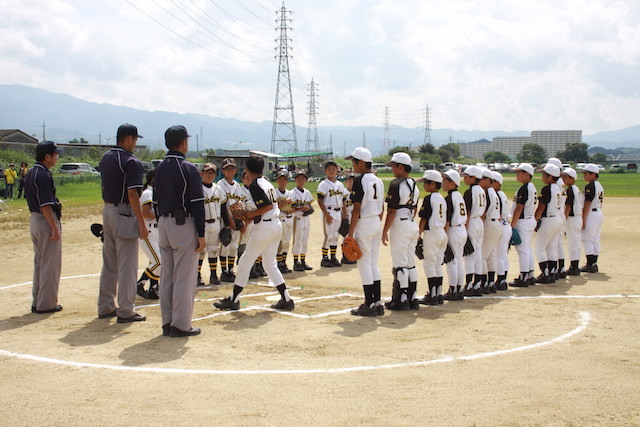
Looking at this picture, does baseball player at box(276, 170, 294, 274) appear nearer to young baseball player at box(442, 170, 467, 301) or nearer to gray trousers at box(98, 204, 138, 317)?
young baseball player at box(442, 170, 467, 301)

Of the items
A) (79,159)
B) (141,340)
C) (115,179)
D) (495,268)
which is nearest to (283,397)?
(141,340)

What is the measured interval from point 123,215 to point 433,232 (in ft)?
15.7

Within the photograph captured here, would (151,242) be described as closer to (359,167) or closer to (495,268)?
(359,167)

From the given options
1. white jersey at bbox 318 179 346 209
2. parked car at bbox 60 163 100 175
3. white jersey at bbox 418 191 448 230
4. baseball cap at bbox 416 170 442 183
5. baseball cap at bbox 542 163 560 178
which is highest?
parked car at bbox 60 163 100 175

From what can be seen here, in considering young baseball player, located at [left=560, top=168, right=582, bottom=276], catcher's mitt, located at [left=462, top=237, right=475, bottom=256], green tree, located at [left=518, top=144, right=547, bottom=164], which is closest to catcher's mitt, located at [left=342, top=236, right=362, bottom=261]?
catcher's mitt, located at [left=462, top=237, right=475, bottom=256]

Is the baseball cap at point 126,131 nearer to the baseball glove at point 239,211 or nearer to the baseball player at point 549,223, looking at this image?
the baseball glove at point 239,211

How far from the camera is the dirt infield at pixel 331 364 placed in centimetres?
471

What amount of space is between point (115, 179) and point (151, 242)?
2.39m

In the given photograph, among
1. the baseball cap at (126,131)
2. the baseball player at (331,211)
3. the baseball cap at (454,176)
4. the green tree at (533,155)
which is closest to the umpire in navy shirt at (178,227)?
the baseball cap at (126,131)

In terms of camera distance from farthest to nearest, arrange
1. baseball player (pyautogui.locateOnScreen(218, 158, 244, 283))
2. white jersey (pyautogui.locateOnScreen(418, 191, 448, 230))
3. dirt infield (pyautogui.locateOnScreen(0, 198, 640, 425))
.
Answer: baseball player (pyautogui.locateOnScreen(218, 158, 244, 283))
white jersey (pyautogui.locateOnScreen(418, 191, 448, 230))
dirt infield (pyautogui.locateOnScreen(0, 198, 640, 425))

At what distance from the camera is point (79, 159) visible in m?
56.0

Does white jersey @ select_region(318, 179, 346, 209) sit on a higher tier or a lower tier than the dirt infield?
higher

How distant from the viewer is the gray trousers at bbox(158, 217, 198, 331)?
6.99m

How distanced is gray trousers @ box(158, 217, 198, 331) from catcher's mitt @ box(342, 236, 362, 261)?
2241 mm
